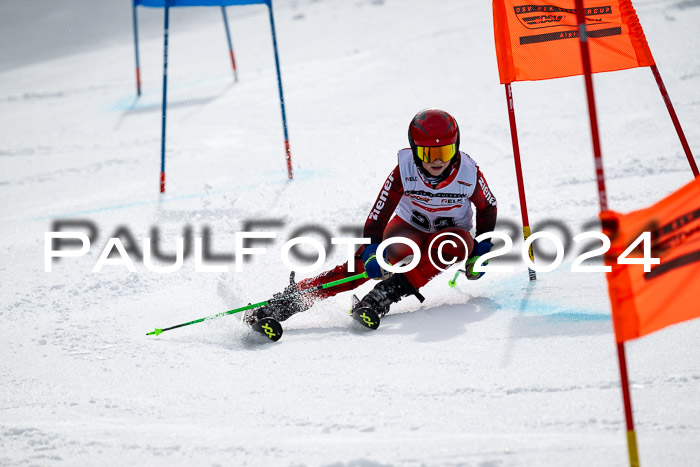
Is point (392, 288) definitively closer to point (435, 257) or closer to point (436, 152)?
point (435, 257)

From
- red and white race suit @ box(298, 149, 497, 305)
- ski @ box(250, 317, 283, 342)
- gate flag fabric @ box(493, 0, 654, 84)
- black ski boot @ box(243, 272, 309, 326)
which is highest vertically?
gate flag fabric @ box(493, 0, 654, 84)

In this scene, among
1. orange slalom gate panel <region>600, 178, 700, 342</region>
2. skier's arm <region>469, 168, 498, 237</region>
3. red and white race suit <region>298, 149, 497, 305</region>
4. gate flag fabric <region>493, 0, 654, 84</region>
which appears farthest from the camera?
gate flag fabric <region>493, 0, 654, 84</region>

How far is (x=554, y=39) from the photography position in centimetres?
423

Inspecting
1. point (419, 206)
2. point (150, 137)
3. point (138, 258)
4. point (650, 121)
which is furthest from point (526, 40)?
point (150, 137)

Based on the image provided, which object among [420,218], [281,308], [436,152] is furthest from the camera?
[420,218]

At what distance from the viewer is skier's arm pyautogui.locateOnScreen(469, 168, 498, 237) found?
13.1 ft

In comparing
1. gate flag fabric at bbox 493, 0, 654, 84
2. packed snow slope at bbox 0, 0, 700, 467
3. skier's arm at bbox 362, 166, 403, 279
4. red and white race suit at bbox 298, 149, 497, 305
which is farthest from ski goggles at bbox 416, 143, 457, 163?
packed snow slope at bbox 0, 0, 700, 467

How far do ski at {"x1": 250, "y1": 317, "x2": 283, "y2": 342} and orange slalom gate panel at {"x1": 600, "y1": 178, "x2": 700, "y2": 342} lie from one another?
1947 mm

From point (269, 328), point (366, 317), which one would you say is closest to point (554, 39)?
point (366, 317)

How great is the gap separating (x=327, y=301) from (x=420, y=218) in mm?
762

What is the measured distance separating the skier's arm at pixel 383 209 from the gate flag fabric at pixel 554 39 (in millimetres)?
968

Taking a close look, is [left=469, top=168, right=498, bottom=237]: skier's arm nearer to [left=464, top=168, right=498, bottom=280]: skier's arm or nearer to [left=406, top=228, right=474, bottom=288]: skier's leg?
[left=464, top=168, right=498, bottom=280]: skier's arm

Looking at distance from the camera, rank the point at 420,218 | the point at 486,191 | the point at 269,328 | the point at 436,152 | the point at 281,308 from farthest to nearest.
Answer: the point at 420,218 → the point at 486,191 → the point at 281,308 → the point at 436,152 → the point at 269,328

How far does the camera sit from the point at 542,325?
3559mm
